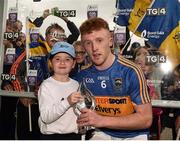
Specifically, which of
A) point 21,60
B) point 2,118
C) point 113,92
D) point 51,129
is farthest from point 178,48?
point 2,118

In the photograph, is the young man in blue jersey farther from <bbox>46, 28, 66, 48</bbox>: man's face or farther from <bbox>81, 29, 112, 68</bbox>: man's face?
<bbox>46, 28, 66, 48</bbox>: man's face

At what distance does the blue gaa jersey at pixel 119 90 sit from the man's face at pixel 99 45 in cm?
9

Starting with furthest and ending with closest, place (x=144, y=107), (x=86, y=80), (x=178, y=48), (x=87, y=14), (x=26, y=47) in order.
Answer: (x=26, y=47) → (x=87, y=14) → (x=178, y=48) → (x=86, y=80) → (x=144, y=107)

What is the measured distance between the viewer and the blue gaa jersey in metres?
2.18

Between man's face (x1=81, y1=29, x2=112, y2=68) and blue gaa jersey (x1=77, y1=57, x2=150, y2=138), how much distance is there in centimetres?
9

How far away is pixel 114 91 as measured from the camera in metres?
2.28

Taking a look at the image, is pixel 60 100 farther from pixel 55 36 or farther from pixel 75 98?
pixel 55 36

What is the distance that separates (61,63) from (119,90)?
42cm

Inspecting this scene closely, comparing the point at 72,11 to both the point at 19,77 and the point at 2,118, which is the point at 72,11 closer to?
the point at 19,77

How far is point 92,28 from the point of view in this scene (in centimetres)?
225

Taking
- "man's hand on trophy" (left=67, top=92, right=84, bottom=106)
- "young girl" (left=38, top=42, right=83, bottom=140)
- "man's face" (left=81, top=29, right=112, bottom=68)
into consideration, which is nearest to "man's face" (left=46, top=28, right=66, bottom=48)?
"young girl" (left=38, top=42, right=83, bottom=140)

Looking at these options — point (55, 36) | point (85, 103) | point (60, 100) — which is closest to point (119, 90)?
point (85, 103)

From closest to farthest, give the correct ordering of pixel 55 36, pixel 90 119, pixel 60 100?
pixel 90 119 < pixel 60 100 < pixel 55 36

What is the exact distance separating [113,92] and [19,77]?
144 cm
